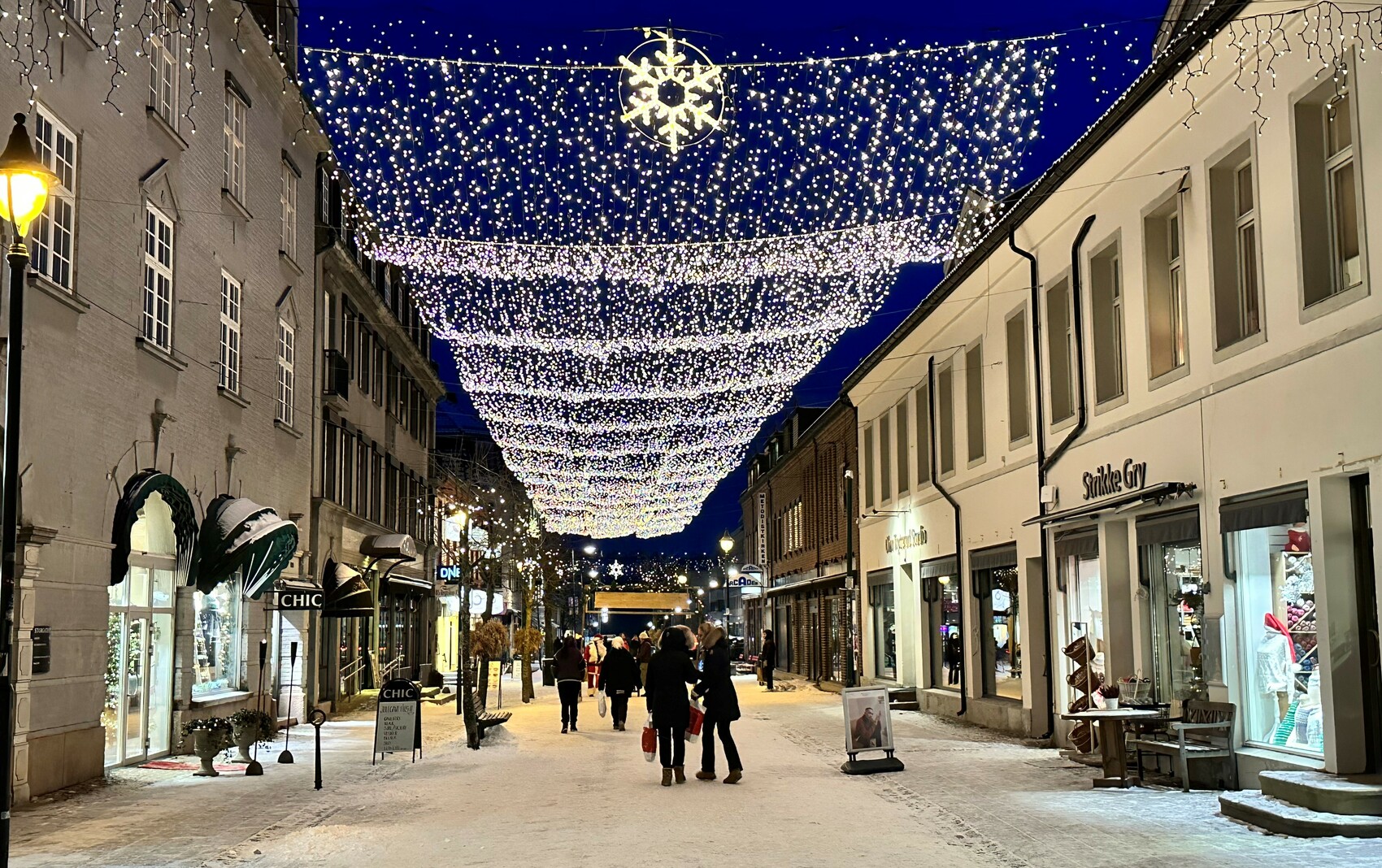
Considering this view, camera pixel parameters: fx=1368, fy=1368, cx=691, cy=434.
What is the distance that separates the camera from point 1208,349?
14078 mm

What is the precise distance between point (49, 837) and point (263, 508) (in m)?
9.70

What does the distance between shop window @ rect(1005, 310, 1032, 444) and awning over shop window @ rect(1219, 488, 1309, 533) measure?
23.6 ft

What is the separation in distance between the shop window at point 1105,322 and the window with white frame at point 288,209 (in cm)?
1415

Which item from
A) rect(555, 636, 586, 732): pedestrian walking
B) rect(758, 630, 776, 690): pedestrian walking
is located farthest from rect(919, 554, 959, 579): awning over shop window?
rect(758, 630, 776, 690): pedestrian walking

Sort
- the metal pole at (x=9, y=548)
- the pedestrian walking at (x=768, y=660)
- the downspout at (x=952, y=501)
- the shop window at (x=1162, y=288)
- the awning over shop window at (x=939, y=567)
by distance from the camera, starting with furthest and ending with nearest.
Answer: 1. the pedestrian walking at (x=768, y=660)
2. the awning over shop window at (x=939, y=567)
3. the downspout at (x=952, y=501)
4. the shop window at (x=1162, y=288)
5. the metal pole at (x=9, y=548)

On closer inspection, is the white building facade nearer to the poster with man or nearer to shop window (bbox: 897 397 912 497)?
the poster with man

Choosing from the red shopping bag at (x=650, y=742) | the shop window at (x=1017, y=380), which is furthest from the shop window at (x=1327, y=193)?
the shop window at (x=1017, y=380)

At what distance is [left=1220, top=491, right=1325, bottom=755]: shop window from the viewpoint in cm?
1226

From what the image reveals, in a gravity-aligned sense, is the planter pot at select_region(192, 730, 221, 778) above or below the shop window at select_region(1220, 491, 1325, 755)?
below

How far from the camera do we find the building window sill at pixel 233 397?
20.4m

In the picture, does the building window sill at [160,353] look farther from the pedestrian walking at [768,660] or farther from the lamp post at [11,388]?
the pedestrian walking at [768,660]

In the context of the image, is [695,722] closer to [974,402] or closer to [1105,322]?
[1105,322]

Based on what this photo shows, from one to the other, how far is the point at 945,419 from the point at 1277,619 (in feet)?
43.3

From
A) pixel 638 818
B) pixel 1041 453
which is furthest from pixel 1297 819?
pixel 1041 453
